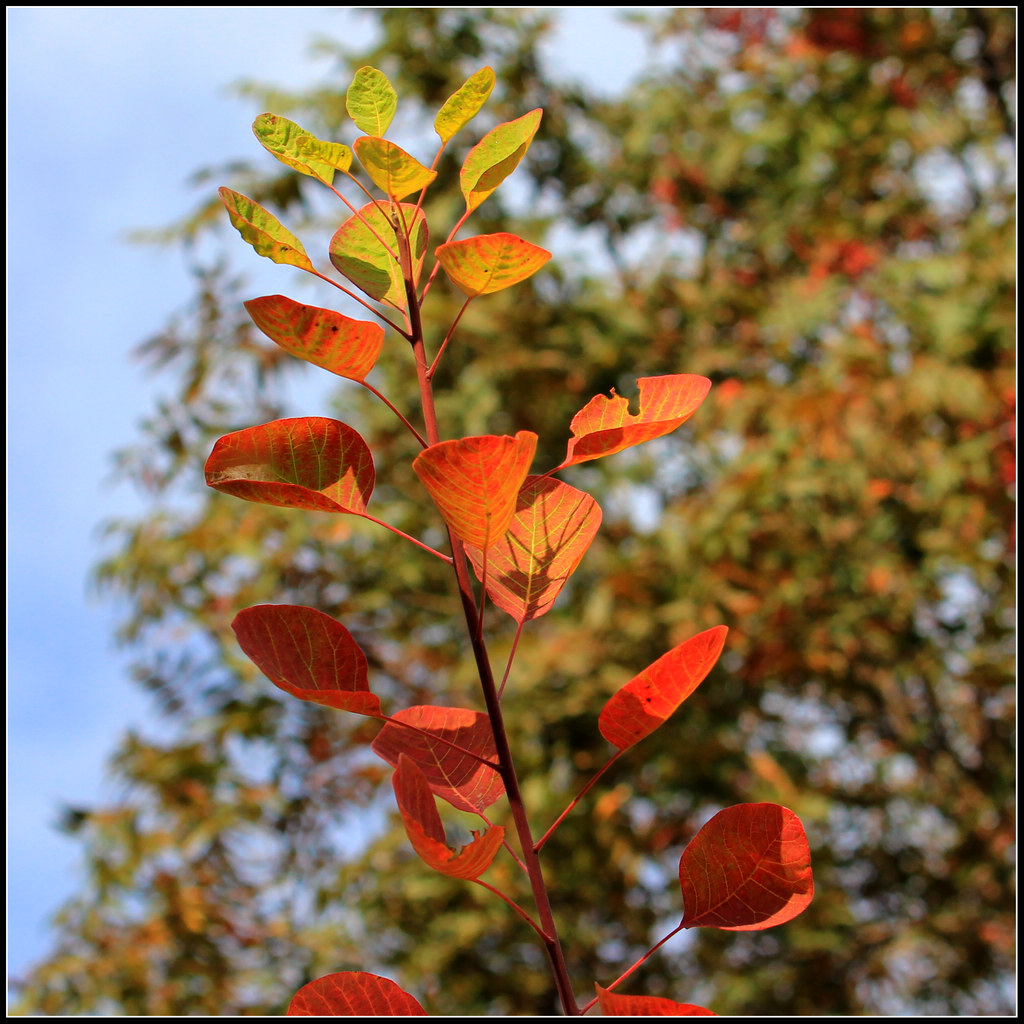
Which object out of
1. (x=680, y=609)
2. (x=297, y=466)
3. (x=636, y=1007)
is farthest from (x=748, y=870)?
(x=680, y=609)

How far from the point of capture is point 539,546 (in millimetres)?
291

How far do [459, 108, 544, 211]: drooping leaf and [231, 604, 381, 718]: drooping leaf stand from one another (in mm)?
143

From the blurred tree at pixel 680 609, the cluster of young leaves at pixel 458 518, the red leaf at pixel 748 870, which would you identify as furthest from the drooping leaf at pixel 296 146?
the blurred tree at pixel 680 609

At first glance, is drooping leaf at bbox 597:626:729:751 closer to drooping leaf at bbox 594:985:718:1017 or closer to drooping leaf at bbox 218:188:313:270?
drooping leaf at bbox 594:985:718:1017

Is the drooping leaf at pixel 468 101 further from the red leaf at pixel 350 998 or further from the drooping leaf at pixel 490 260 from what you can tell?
the red leaf at pixel 350 998

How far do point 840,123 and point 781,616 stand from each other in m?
1.51

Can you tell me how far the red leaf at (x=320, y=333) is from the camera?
0.26m

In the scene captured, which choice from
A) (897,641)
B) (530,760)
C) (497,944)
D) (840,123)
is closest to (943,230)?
(840,123)

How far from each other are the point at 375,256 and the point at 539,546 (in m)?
0.12

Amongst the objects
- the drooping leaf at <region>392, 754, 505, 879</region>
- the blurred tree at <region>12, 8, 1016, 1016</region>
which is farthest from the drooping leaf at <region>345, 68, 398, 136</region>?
the blurred tree at <region>12, 8, 1016, 1016</region>

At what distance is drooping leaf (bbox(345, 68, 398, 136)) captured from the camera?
0.29 m

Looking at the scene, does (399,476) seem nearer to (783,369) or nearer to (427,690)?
(427,690)

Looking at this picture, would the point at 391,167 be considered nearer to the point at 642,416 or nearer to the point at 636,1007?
the point at 642,416

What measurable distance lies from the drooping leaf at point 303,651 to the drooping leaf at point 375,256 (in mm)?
111
